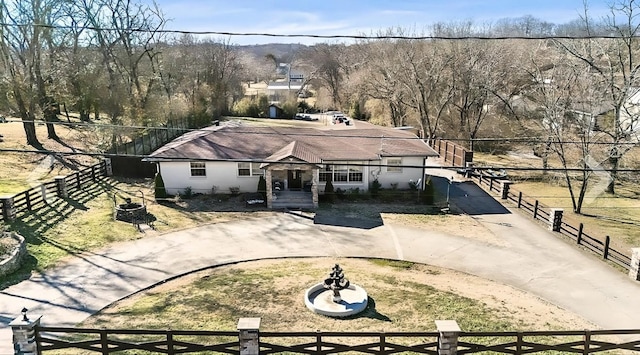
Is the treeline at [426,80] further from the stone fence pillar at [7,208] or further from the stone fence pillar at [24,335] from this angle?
the stone fence pillar at [24,335]

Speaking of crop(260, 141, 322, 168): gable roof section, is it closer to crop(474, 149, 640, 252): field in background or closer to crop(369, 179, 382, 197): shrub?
crop(369, 179, 382, 197): shrub

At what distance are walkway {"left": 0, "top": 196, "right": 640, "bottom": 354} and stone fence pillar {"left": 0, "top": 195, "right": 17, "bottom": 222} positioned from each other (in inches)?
209

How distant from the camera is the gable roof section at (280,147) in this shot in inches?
904

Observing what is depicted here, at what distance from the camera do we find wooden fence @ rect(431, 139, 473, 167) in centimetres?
3002

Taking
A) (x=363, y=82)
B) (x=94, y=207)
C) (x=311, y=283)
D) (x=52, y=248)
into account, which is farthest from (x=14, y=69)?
(x=363, y=82)

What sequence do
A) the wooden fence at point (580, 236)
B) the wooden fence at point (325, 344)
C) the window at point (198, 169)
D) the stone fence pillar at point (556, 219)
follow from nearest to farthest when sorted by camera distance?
the wooden fence at point (325, 344) → the wooden fence at point (580, 236) → the stone fence pillar at point (556, 219) → the window at point (198, 169)

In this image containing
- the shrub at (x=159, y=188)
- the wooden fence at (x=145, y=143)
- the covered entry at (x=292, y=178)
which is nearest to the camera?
the covered entry at (x=292, y=178)

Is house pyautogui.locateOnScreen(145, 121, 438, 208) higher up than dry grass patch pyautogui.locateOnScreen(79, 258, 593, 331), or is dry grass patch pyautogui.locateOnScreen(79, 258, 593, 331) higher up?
house pyautogui.locateOnScreen(145, 121, 438, 208)

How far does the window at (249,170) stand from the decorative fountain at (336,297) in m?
11.4

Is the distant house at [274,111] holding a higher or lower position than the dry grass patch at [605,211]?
higher

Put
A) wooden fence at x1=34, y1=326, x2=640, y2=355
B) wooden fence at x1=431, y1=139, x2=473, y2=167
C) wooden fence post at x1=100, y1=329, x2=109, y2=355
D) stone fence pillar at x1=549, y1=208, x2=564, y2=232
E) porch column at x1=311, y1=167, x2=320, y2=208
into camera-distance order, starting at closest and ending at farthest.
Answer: wooden fence at x1=34, y1=326, x2=640, y2=355
wooden fence post at x1=100, y1=329, x2=109, y2=355
stone fence pillar at x1=549, y1=208, x2=564, y2=232
porch column at x1=311, y1=167, x2=320, y2=208
wooden fence at x1=431, y1=139, x2=473, y2=167

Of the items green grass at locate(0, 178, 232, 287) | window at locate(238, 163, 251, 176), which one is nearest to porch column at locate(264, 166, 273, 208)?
window at locate(238, 163, 251, 176)

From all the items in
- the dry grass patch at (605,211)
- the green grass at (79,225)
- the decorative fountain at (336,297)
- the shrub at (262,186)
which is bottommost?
the dry grass patch at (605,211)

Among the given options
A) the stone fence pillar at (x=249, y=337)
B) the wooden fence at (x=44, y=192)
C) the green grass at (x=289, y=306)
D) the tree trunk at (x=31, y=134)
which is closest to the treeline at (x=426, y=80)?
the tree trunk at (x=31, y=134)
